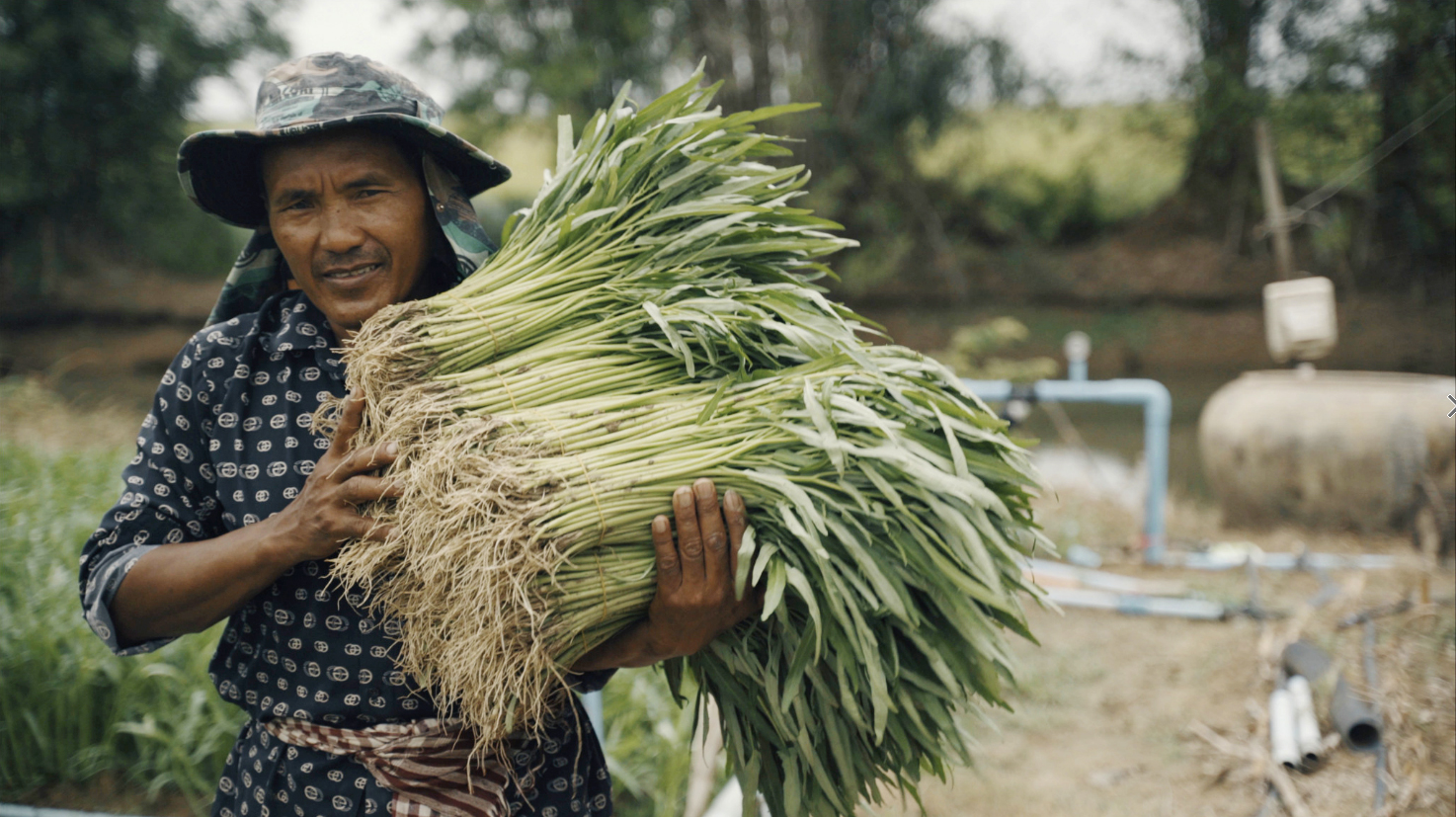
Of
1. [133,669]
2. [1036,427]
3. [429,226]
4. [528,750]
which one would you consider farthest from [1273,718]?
[1036,427]

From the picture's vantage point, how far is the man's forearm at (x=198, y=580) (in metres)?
1.20

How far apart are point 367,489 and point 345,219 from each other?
427mm

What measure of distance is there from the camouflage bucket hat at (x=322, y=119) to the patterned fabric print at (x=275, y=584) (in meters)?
0.24

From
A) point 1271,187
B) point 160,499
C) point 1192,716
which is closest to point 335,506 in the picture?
point 160,499

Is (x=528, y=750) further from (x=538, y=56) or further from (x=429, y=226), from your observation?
(x=538, y=56)

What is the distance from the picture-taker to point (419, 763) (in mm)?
1284

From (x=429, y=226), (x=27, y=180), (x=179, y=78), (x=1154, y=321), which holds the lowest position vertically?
(x=1154, y=321)

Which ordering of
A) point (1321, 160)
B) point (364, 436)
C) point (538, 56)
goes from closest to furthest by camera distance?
point (364, 436), point (1321, 160), point (538, 56)

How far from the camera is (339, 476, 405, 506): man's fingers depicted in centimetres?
Answer: 114

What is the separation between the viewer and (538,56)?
13172 mm

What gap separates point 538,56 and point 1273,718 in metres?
12.7

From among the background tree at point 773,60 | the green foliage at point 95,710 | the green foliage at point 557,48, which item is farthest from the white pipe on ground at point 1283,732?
the green foliage at point 557,48

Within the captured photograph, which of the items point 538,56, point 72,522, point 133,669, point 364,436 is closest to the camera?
point 364,436

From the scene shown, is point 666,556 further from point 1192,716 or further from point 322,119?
point 1192,716
